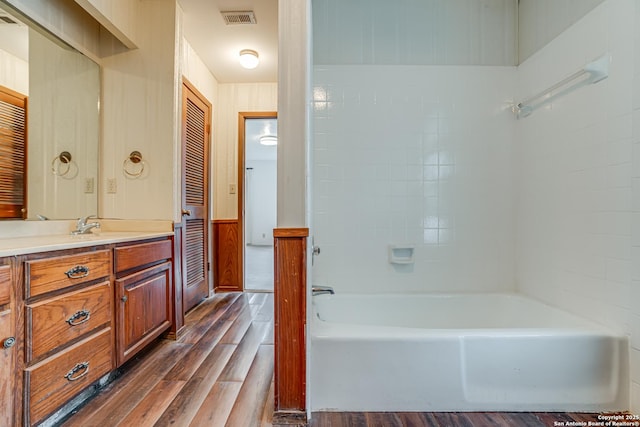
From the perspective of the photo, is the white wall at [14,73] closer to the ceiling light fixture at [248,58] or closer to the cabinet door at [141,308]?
the cabinet door at [141,308]

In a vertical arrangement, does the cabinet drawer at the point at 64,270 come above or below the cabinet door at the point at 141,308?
above

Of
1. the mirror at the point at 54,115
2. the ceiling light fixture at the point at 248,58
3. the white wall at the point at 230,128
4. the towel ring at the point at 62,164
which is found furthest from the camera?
the white wall at the point at 230,128

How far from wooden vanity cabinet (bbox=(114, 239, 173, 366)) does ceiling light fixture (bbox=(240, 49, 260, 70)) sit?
69.5 inches

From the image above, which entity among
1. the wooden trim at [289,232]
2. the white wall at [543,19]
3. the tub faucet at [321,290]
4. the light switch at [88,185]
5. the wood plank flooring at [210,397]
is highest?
the white wall at [543,19]

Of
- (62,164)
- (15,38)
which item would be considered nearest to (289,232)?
(62,164)

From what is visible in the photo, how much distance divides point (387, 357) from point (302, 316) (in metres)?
0.47

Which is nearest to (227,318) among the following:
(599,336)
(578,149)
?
(599,336)

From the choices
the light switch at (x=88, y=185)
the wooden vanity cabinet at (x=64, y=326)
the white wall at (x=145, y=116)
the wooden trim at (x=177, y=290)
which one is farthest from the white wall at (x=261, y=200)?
the wooden vanity cabinet at (x=64, y=326)

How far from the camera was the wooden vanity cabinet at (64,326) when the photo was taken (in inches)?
44.9

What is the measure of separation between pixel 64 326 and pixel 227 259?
2.16 metres

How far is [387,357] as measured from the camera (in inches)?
56.0

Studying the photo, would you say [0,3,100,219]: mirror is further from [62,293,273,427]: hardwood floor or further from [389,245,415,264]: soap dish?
[389,245,415,264]: soap dish

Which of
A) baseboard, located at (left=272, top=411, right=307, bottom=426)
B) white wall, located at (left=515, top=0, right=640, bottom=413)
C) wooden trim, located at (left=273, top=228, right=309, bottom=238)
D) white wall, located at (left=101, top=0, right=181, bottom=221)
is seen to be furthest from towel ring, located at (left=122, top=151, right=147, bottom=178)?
white wall, located at (left=515, top=0, right=640, bottom=413)

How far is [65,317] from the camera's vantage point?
1285 millimetres
